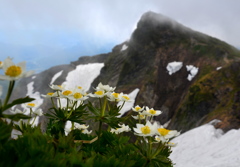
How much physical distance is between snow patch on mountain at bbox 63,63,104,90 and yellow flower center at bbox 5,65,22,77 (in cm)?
6226

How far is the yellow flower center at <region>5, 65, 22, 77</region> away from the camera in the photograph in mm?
1563

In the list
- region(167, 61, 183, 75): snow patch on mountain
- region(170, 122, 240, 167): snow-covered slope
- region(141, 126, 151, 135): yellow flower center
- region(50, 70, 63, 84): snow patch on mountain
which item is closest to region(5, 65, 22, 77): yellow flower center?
region(141, 126, 151, 135): yellow flower center

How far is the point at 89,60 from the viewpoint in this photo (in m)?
82.0

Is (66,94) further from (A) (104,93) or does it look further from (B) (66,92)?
(A) (104,93)

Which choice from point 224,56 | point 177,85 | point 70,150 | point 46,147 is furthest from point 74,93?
point 224,56

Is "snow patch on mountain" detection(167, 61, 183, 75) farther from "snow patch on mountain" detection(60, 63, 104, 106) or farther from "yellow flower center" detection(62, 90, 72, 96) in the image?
"yellow flower center" detection(62, 90, 72, 96)

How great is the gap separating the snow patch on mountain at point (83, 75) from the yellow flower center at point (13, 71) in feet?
204

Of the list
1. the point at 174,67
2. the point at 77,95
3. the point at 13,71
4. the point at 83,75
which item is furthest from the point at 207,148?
the point at 83,75

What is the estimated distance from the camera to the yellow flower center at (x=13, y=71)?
1.56 metres

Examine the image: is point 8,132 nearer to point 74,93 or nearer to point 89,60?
point 74,93

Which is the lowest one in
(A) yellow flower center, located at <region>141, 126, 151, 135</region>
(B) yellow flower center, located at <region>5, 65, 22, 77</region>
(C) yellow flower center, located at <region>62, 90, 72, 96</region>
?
(A) yellow flower center, located at <region>141, 126, 151, 135</region>

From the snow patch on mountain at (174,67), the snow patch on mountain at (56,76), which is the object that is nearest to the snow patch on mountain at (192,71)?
the snow patch on mountain at (174,67)

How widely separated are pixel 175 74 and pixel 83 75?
115ft

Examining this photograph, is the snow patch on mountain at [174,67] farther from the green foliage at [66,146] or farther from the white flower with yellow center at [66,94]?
the white flower with yellow center at [66,94]
